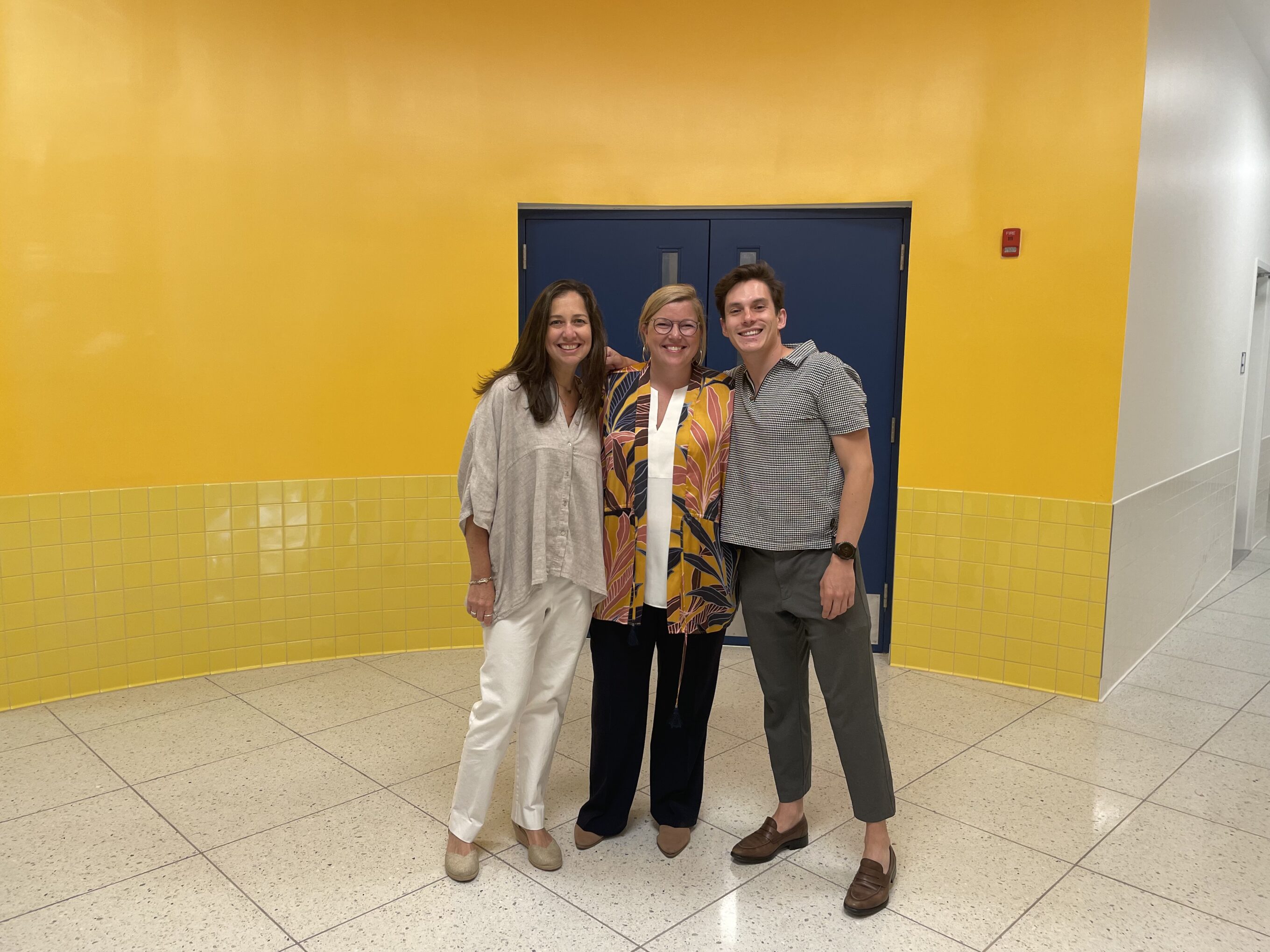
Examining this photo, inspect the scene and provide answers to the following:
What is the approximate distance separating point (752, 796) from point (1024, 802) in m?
0.83

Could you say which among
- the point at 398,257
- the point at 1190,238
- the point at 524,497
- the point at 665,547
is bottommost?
the point at 665,547

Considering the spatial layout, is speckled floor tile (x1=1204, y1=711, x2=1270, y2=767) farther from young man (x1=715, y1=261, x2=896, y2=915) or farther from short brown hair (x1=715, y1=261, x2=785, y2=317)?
short brown hair (x1=715, y1=261, x2=785, y2=317)

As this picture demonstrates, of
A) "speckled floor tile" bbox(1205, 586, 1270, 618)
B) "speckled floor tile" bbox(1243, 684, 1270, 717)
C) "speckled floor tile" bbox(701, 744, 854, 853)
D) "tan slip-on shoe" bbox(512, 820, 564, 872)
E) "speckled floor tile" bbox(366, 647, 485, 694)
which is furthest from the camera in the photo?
"speckled floor tile" bbox(1205, 586, 1270, 618)

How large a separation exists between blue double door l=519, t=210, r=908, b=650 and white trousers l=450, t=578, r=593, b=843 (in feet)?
7.00

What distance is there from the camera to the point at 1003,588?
384 cm

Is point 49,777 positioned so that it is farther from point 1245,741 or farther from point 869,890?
point 1245,741

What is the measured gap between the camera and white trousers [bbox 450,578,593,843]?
7.45 feet

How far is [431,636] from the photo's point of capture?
422cm

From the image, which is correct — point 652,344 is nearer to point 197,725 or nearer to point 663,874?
point 663,874

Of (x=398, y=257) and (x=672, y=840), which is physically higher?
(x=398, y=257)

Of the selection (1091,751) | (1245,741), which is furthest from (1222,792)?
(1245,741)

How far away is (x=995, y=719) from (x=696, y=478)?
194 centimetres

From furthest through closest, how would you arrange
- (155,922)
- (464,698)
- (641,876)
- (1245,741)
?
(464,698) < (1245,741) < (641,876) < (155,922)

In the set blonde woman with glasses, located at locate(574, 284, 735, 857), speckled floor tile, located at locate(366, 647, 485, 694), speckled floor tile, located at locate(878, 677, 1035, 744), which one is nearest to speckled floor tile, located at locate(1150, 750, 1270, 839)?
speckled floor tile, located at locate(878, 677, 1035, 744)
